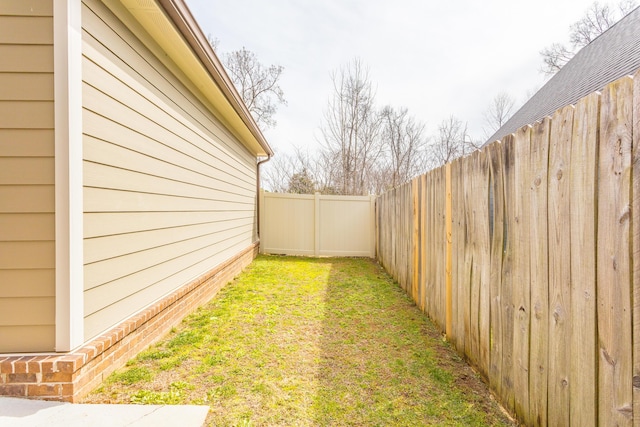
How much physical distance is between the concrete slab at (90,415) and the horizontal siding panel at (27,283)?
1.94ft

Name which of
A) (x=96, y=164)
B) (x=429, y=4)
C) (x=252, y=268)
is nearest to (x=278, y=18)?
(x=429, y=4)

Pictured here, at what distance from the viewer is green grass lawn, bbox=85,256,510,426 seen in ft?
5.93

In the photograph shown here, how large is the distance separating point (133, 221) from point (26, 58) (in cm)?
124

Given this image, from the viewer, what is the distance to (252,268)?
20.1 feet

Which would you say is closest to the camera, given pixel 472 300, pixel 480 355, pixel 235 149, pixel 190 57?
pixel 480 355

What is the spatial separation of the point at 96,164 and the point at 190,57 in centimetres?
171

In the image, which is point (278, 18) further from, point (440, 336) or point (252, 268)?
point (440, 336)

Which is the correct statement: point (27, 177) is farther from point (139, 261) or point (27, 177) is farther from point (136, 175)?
point (139, 261)

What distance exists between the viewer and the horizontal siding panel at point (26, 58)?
1.78m

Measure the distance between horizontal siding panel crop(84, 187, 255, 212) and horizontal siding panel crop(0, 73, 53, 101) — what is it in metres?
0.61

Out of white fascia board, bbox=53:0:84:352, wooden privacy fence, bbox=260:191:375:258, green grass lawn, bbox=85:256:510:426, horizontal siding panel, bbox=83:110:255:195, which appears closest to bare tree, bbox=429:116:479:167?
wooden privacy fence, bbox=260:191:375:258

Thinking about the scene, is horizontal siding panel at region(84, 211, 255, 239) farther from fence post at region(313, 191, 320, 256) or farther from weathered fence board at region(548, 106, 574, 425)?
fence post at region(313, 191, 320, 256)

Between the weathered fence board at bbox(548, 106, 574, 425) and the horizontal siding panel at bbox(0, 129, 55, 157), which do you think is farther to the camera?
the horizontal siding panel at bbox(0, 129, 55, 157)

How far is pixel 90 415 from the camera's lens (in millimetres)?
1650
